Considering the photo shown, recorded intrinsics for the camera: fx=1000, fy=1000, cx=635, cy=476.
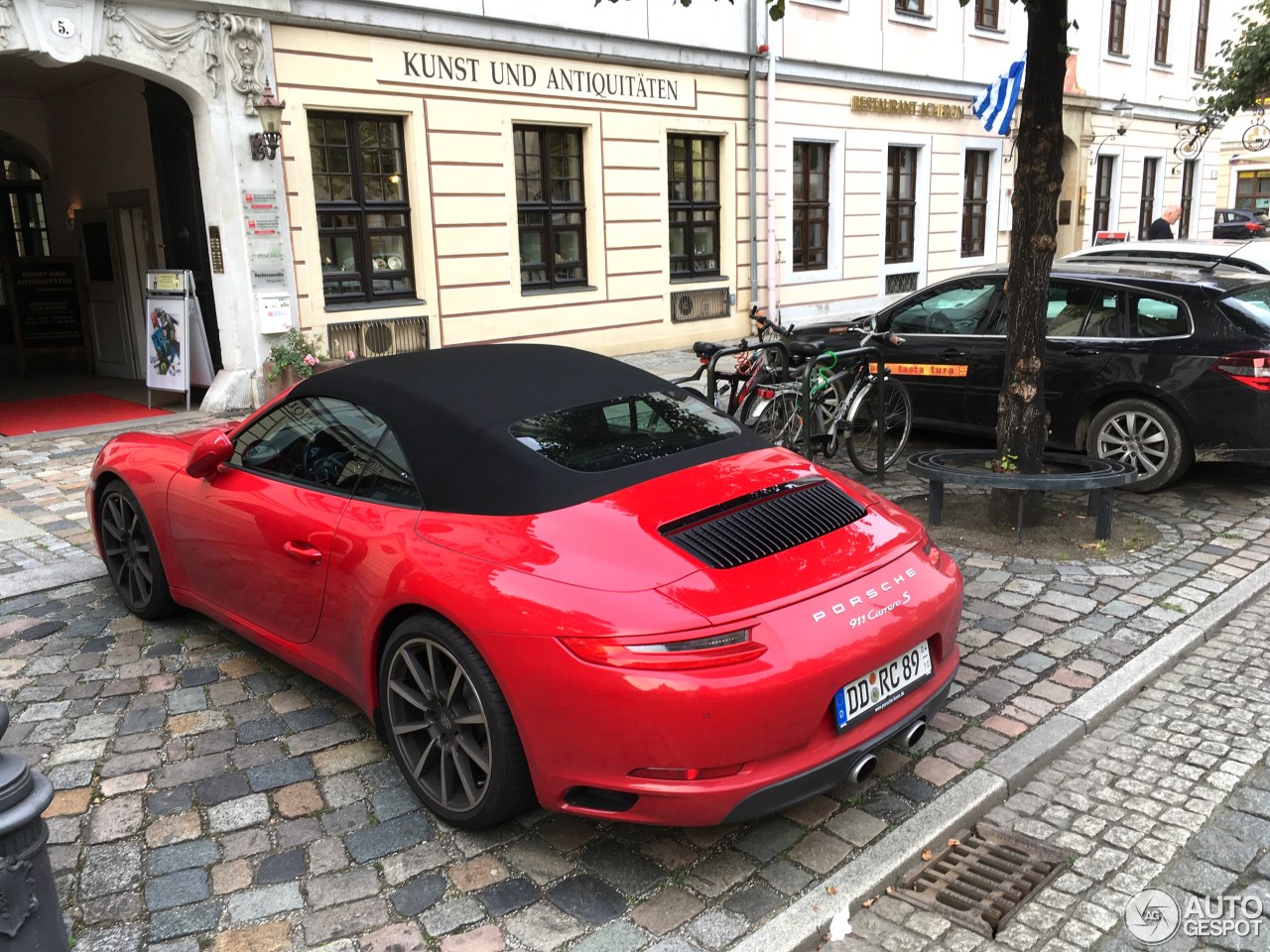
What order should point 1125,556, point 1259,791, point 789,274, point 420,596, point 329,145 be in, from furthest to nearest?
point 789,274, point 329,145, point 1125,556, point 1259,791, point 420,596

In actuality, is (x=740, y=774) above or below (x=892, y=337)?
below

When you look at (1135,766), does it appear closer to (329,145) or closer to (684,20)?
(329,145)

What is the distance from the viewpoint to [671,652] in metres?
2.80

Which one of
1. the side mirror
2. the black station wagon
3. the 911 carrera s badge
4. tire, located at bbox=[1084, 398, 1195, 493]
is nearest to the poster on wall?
the side mirror

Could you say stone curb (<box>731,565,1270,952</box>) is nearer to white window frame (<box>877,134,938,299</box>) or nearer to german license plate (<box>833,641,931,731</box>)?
german license plate (<box>833,641,931,731</box>)

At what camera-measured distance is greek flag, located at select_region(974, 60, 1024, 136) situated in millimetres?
17938

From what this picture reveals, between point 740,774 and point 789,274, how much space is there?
1463cm

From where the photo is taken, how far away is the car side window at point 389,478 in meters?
3.53

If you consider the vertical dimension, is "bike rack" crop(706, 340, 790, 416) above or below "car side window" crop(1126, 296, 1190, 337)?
below

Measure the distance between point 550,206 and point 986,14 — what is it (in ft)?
39.0

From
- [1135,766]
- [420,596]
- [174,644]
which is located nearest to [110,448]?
[174,644]

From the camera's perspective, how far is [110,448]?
5.29 m

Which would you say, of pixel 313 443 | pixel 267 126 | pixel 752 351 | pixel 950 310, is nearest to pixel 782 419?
pixel 752 351

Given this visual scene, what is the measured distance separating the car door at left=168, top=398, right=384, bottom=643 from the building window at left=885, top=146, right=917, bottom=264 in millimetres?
16215
